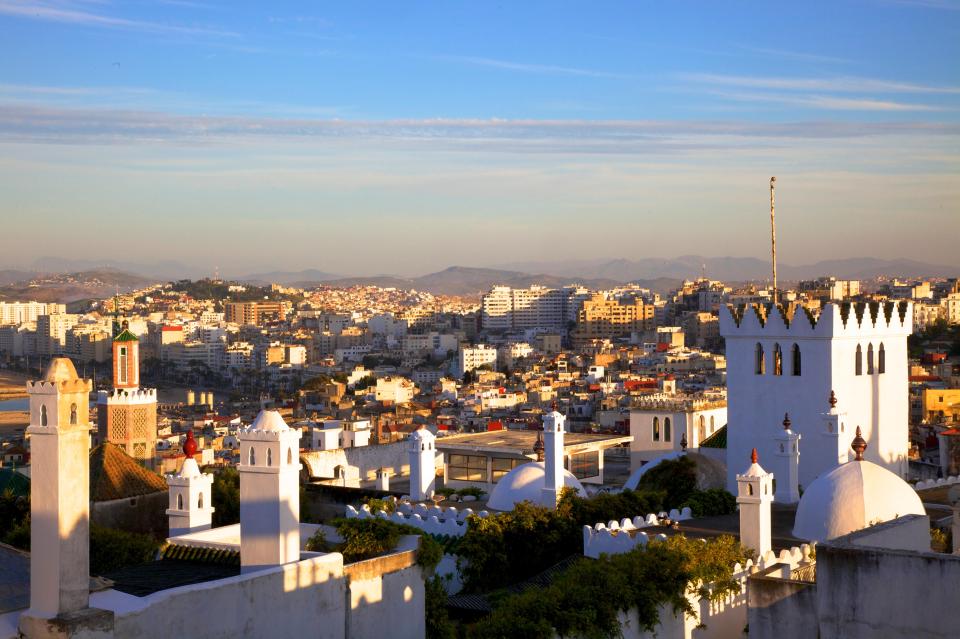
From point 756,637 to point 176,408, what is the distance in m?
85.8

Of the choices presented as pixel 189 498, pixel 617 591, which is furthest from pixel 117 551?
pixel 617 591

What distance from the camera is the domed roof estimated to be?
13969 mm

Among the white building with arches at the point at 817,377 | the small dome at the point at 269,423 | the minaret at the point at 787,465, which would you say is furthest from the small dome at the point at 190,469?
the white building with arches at the point at 817,377

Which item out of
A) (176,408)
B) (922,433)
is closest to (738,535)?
(922,433)

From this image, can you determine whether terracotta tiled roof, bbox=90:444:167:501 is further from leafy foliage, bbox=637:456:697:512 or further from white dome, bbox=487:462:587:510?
leafy foliage, bbox=637:456:697:512

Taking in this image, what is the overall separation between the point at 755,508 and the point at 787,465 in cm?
343

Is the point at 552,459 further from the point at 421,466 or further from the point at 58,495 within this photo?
the point at 58,495

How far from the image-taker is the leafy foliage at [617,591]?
11.5 m

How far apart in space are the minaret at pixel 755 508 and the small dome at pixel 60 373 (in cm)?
738

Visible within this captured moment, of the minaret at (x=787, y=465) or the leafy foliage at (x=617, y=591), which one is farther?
the minaret at (x=787, y=465)

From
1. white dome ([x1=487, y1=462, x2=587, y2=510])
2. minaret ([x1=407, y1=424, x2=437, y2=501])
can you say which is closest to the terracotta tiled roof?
minaret ([x1=407, y1=424, x2=437, y2=501])

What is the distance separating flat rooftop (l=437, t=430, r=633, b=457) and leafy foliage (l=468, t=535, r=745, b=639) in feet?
31.5

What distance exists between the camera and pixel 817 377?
1883 centimetres

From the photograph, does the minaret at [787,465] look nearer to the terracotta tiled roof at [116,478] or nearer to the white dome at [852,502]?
the white dome at [852,502]
